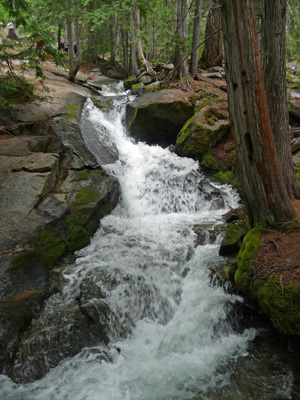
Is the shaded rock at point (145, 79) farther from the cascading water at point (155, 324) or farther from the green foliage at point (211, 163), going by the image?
the cascading water at point (155, 324)

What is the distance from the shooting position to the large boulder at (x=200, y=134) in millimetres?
10484

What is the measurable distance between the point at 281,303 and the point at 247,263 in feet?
3.01

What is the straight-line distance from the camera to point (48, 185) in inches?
271

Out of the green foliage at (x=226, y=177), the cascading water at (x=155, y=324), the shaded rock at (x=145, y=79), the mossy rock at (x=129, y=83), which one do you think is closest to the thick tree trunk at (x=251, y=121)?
the cascading water at (x=155, y=324)

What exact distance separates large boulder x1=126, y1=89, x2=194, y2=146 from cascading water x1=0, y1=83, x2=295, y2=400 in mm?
4236

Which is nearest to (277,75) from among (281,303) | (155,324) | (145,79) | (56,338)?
(281,303)

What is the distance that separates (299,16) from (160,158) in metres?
5.94

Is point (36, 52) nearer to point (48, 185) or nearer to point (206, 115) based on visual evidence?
point (48, 185)

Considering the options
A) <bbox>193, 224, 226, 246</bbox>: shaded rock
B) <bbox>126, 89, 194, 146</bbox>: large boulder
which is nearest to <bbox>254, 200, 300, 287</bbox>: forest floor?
<bbox>193, 224, 226, 246</bbox>: shaded rock

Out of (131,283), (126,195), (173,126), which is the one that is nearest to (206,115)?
(173,126)

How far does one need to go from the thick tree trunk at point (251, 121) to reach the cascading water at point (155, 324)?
5.71 ft

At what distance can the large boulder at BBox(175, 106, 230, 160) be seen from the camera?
10.5 meters

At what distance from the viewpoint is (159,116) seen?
11383mm

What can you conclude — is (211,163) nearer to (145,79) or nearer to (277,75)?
(277,75)
